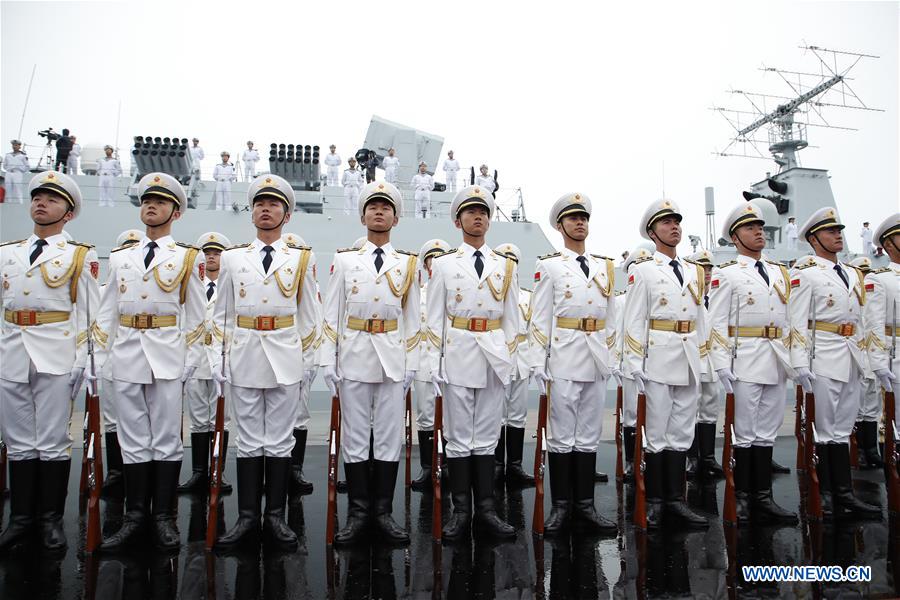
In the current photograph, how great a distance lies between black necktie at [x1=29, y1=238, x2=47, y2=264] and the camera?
3357 mm

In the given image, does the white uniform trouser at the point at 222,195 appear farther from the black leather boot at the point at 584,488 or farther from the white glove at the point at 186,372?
the black leather boot at the point at 584,488

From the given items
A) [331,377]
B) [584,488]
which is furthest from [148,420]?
[584,488]

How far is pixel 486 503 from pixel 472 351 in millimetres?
1002

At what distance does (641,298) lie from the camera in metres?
3.85

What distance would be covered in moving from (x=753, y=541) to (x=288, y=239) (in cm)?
437

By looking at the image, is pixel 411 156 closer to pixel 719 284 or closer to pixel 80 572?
pixel 719 284

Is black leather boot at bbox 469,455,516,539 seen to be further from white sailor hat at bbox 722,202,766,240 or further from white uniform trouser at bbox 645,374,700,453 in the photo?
white sailor hat at bbox 722,202,766,240

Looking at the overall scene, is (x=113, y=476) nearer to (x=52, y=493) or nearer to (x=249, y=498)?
(x=52, y=493)

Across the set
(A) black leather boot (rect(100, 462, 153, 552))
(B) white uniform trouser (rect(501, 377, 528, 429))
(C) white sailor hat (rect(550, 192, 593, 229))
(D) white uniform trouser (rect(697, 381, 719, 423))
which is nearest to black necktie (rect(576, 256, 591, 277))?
(C) white sailor hat (rect(550, 192, 593, 229))

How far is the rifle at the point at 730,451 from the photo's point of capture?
3.73 metres

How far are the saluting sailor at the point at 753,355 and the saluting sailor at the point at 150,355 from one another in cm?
367

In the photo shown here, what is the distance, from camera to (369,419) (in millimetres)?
3594

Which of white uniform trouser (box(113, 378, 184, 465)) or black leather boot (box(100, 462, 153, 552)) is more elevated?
white uniform trouser (box(113, 378, 184, 465))

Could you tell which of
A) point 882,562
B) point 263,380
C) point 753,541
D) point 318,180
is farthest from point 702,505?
point 318,180
